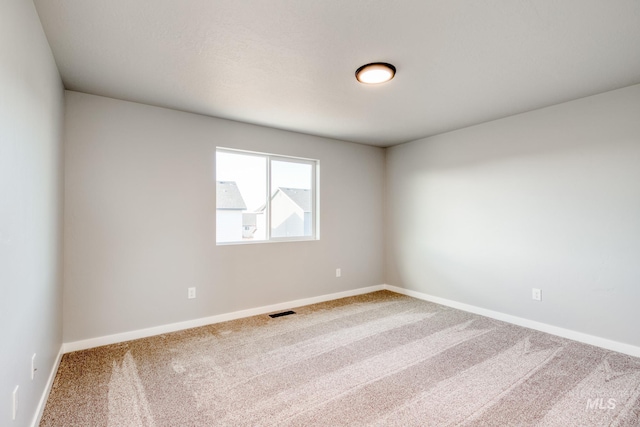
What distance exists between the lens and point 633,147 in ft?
8.82

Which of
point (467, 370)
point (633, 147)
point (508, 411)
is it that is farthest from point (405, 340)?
point (633, 147)

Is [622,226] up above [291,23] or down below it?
below

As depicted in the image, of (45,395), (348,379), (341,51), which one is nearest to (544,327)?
(348,379)

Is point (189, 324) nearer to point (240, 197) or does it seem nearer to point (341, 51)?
point (240, 197)

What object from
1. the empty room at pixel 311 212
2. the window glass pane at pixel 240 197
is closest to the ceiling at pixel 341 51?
the empty room at pixel 311 212

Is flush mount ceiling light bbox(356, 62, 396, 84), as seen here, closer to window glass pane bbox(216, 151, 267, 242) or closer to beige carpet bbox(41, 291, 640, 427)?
window glass pane bbox(216, 151, 267, 242)

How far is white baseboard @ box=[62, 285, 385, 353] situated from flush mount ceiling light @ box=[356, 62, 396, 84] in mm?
2828

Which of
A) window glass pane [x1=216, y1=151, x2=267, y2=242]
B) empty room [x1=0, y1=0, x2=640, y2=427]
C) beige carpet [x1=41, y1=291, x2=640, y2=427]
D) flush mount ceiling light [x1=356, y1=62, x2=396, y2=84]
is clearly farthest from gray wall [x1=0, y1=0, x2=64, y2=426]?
flush mount ceiling light [x1=356, y1=62, x2=396, y2=84]

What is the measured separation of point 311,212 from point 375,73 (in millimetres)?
2364

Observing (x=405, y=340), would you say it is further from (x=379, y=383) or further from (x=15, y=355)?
(x=15, y=355)

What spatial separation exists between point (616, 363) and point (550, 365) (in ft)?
1.80

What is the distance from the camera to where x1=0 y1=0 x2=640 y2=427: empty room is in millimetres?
1787

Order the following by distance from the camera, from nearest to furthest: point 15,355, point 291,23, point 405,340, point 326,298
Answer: point 15,355
point 291,23
point 405,340
point 326,298

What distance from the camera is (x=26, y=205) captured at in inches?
63.4
